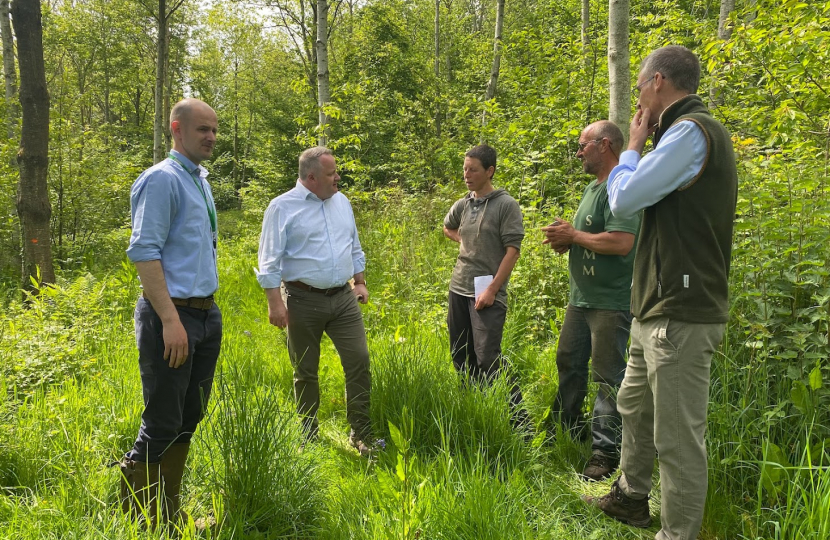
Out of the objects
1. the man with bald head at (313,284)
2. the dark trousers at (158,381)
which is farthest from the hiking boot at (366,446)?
the dark trousers at (158,381)

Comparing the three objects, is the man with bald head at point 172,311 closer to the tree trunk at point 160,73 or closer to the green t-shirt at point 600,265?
the green t-shirt at point 600,265

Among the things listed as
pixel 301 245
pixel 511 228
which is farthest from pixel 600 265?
pixel 301 245

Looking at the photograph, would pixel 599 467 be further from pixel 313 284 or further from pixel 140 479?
pixel 140 479

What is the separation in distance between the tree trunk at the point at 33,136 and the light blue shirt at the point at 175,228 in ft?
15.4

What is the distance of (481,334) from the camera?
12.2 feet

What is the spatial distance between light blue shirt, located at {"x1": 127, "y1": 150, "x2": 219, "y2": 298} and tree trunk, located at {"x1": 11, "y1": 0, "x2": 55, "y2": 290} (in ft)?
15.4

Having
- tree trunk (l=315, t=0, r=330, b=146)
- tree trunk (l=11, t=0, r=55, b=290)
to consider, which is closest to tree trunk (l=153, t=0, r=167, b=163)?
tree trunk (l=315, t=0, r=330, b=146)

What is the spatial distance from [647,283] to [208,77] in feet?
118

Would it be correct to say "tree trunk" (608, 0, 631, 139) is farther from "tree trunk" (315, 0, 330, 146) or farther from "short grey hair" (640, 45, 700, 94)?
"tree trunk" (315, 0, 330, 146)

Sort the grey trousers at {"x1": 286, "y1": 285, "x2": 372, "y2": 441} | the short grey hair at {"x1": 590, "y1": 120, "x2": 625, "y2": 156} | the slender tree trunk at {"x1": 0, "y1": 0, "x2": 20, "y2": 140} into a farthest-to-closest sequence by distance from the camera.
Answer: the slender tree trunk at {"x1": 0, "y1": 0, "x2": 20, "y2": 140} < the grey trousers at {"x1": 286, "y1": 285, "x2": 372, "y2": 441} < the short grey hair at {"x1": 590, "y1": 120, "x2": 625, "y2": 156}

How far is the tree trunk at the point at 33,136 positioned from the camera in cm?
552

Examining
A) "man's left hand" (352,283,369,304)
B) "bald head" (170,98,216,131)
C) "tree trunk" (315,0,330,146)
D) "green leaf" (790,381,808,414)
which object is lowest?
"green leaf" (790,381,808,414)

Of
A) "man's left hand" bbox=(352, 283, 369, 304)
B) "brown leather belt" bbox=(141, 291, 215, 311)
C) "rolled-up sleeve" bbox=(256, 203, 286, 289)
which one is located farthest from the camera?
"man's left hand" bbox=(352, 283, 369, 304)

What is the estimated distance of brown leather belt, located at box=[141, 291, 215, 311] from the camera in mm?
2451
